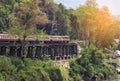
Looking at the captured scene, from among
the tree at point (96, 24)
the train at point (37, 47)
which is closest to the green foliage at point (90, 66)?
the train at point (37, 47)

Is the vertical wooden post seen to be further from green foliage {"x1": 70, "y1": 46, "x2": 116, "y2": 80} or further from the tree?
the tree

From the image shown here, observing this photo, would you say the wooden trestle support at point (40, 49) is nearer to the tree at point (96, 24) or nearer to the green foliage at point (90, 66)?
the green foliage at point (90, 66)

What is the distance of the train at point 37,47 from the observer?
211 ft

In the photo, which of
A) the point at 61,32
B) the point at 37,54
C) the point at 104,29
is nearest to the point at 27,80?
the point at 37,54

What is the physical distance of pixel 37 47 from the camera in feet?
242

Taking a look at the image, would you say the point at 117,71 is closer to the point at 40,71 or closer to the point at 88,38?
the point at 88,38

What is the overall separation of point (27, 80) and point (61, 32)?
63.3 meters

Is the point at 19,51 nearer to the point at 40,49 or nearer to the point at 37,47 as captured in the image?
the point at 37,47

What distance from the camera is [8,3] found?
293 feet

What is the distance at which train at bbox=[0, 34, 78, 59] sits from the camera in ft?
211

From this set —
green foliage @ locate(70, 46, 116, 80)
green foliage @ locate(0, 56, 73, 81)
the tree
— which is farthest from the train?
the tree

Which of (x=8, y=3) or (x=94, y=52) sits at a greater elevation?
(x=8, y=3)

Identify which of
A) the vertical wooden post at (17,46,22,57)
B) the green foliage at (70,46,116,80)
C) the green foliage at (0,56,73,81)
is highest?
the vertical wooden post at (17,46,22,57)

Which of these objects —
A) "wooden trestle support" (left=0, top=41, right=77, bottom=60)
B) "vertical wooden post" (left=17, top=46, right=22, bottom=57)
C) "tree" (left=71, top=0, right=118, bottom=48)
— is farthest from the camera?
"tree" (left=71, top=0, right=118, bottom=48)
